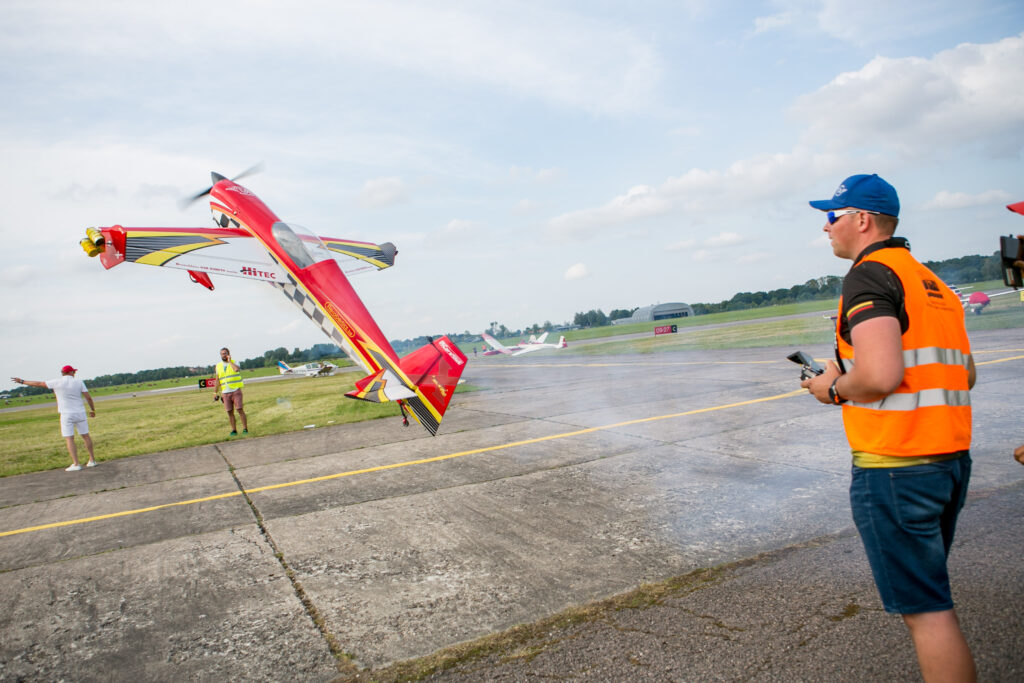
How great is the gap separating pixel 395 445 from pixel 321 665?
6183 millimetres

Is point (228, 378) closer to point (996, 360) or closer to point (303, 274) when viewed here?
point (303, 274)

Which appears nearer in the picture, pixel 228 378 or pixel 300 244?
pixel 300 244

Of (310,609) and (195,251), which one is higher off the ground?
(195,251)

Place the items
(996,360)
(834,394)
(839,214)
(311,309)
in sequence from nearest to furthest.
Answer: (834,394), (839,214), (311,309), (996,360)

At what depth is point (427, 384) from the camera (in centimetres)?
854

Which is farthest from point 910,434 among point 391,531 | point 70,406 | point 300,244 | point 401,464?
point 70,406

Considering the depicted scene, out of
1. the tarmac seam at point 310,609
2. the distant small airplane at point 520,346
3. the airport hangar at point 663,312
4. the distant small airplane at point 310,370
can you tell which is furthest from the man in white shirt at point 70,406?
the airport hangar at point 663,312

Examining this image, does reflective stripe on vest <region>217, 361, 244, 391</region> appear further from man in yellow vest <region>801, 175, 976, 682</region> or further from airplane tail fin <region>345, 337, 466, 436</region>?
man in yellow vest <region>801, 175, 976, 682</region>

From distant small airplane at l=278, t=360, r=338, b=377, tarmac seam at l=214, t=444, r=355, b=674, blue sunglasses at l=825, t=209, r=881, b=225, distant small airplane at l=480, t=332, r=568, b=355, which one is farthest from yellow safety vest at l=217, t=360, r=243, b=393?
distant small airplane at l=278, t=360, r=338, b=377

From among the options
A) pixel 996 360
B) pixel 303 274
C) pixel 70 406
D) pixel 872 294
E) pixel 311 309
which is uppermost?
pixel 303 274

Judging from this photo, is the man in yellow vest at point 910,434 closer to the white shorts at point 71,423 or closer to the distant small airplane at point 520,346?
the white shorts at point 71,423

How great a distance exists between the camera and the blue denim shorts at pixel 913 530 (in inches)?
74.1

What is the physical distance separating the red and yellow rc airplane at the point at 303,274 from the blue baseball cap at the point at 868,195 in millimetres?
6399

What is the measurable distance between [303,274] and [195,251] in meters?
2.09
